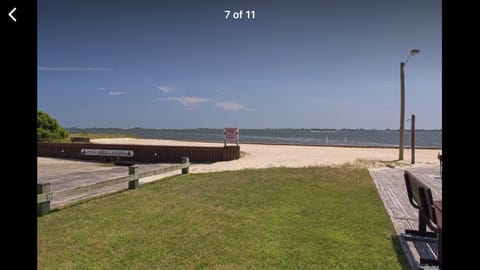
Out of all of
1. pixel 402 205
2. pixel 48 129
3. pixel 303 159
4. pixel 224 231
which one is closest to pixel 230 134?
pixel 303 159

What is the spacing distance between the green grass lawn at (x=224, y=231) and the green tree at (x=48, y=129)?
19.1 m

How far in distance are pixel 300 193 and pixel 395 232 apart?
3.02m

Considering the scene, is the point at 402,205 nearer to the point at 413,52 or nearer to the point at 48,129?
the point at 413,52

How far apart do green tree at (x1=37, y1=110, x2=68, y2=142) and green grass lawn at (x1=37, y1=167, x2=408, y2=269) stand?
19.1m

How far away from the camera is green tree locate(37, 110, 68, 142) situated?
2388cm

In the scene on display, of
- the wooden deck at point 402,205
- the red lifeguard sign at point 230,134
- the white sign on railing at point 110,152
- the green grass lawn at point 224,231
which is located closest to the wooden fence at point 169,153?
the white sign on railing at point 110,152

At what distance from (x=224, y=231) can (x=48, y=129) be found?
24117 millimetres

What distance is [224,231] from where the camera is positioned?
5.17 meters

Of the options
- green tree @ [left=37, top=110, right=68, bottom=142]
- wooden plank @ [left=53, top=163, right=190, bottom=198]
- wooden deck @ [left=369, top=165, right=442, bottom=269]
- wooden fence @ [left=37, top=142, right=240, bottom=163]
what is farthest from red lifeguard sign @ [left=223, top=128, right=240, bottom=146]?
green tree @ [left=37, top=110, right=68, bottom=142]
